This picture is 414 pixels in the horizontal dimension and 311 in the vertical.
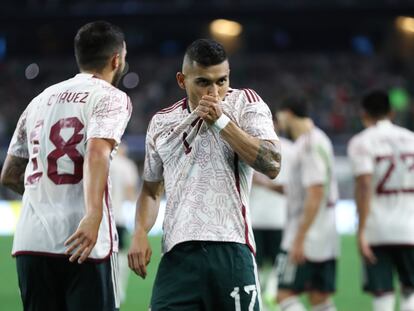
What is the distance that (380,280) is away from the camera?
7293 millimetres

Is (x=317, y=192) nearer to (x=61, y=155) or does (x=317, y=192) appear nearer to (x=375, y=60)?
(x=61, y=155)

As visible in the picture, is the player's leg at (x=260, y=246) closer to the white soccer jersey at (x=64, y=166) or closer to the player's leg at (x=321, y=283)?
the player's leg at (x=321, y=283)

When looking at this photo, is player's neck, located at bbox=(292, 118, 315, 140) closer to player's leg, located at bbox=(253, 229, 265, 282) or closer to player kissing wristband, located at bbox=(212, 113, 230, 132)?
player's leg, located at bbox=(253, 229, 265, 282)

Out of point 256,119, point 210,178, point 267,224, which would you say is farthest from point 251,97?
point 267,224

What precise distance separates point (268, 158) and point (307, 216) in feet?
11.3

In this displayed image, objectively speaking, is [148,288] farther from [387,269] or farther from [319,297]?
[387,269]

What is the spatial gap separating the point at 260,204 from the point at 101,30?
5.42 m

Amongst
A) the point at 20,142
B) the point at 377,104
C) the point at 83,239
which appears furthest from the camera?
the point at 377,104

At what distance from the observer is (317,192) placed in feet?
24.7

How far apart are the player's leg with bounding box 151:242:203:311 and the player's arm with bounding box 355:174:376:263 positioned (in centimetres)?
316

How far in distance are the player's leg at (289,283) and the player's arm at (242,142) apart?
3.69 m

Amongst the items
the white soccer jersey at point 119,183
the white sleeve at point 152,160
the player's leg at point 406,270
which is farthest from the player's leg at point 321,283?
the white soccer jersey at point 119,183

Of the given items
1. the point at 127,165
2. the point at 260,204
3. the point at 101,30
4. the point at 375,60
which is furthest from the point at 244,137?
the point at 375,60

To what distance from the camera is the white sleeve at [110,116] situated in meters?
4.16
